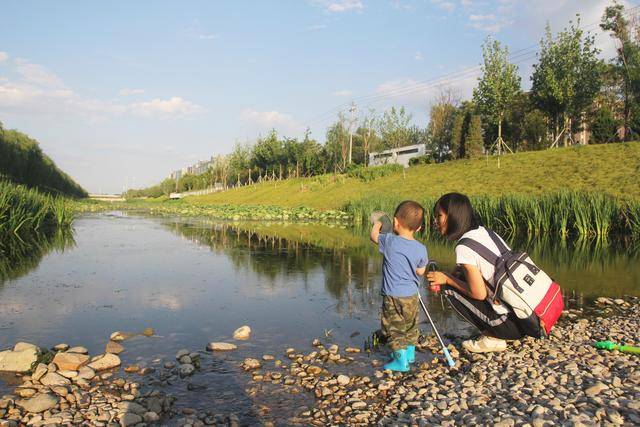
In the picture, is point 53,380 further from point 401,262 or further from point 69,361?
point 401,262

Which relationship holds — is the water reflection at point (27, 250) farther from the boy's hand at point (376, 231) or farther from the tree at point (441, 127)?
the tree at point (441, 127)

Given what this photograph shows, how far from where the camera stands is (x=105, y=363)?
4629mm

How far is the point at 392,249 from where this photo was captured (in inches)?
185

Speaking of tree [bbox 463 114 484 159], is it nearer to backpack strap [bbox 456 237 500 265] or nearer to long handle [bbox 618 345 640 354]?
long handle [bbox 618 345 640 354]

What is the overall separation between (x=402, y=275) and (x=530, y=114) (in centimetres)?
4281

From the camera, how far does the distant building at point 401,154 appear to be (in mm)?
53156

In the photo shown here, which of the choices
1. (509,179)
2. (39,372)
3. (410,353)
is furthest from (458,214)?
(509,179)

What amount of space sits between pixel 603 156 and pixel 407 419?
29847mm

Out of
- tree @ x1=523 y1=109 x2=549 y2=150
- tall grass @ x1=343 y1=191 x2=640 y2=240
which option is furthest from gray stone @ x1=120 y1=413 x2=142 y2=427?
tree @ x1=523 y1=109 x2=549 y2=150

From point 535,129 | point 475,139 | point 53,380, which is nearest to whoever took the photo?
point 53,380

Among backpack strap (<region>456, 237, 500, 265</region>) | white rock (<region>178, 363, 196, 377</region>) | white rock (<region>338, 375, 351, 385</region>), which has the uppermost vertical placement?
backpack strap (<region>456, 237, 500, 265</region>)

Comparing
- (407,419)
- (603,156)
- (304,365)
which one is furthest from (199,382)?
(603,156)

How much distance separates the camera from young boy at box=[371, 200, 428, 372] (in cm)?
468

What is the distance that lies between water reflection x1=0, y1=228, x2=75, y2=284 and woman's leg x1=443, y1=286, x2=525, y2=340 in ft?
27.6
